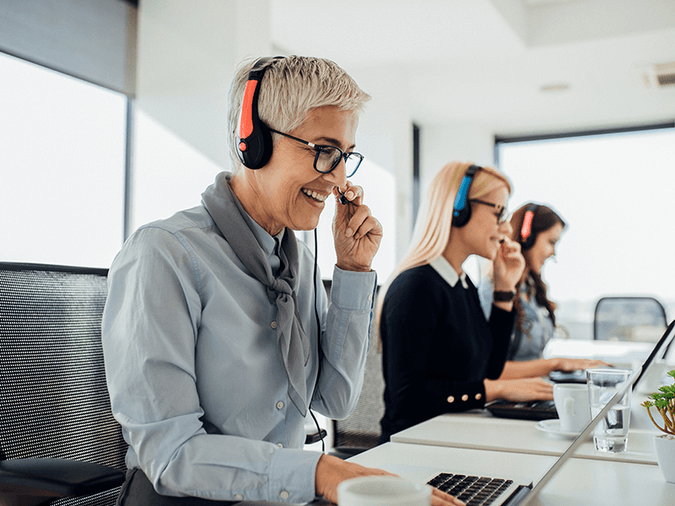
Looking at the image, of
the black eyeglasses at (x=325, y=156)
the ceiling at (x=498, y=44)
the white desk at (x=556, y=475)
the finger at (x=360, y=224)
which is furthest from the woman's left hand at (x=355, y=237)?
the ceiling at (x=498, y=44)

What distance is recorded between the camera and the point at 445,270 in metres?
1.79

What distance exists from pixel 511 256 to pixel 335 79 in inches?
54.6

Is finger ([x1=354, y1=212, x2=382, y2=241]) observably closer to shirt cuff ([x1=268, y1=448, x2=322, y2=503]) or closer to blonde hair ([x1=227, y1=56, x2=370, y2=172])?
blonde hair ([x1=227, y1=56, x2=370, y2=172])

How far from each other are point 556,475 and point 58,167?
2306mm

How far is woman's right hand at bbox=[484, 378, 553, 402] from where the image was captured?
5.12 feet

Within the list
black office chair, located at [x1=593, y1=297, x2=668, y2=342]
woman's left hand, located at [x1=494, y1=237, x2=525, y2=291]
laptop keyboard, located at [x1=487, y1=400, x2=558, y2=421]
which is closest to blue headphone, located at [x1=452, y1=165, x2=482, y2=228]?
woman's left hand, located at [x1=494, y1=237, x2=525, y2=291]

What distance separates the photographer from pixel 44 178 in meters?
2.50

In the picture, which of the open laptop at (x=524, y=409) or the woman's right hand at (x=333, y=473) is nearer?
the woman's right hand at (x=333, y=473)

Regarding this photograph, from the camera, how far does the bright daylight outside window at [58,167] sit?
238 centimetres

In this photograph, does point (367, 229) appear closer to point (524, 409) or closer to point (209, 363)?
point (209, 363)

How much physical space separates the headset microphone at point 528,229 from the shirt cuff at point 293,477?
241cm

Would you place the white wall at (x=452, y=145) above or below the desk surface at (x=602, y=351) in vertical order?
above

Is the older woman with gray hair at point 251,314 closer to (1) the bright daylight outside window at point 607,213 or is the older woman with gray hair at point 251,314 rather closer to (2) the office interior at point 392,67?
(2) the office interior at point 392,67

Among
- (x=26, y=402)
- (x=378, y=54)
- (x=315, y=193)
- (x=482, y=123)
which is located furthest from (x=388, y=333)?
(x=482, y=123)
